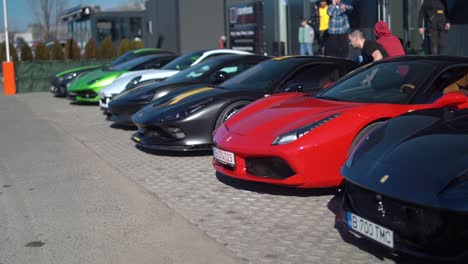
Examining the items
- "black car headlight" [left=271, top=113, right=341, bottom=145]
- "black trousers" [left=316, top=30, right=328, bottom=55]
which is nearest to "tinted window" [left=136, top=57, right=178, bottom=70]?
"black trousers" [left=316, top=30, right=328, bottom=55]

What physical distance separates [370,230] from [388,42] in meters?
5.05

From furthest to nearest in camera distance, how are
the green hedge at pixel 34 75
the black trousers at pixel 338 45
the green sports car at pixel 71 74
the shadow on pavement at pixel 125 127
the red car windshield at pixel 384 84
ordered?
the green hedge at pixel 34 75
the green sports car at pixel 71 74
the black trousers at pixel 338 45
the shadow on pavement at pixel 125 127
the red car windshield at pixel 384 84

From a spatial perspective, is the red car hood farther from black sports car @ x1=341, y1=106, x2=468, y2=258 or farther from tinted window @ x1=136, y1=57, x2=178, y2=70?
tinted window @ x1=136, y1=57, x2=178, y2=70

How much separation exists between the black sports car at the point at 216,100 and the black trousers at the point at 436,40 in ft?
9.95

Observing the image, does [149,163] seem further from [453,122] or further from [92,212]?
[453,122]

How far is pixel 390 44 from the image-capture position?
829 centimetres

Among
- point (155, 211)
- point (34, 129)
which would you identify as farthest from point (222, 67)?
point (155, 211)

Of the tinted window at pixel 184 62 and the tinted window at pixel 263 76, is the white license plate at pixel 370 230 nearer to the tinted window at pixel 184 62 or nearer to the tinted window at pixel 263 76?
the tinted window at pixel 263 76

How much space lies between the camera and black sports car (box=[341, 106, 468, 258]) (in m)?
3.37

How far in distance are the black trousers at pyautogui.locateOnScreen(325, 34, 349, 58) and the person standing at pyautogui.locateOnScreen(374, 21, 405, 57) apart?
3.82 m

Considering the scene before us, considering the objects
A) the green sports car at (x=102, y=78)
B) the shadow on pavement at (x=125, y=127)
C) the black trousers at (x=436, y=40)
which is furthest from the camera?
the green sports car at (x=102, y=78)

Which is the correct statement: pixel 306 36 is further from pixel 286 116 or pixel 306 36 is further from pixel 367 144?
pixel 367 144

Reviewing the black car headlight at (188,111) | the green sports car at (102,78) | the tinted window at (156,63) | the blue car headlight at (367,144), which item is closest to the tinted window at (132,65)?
the green sports car at (102,78)

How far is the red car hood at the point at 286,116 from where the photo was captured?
5.53 m
